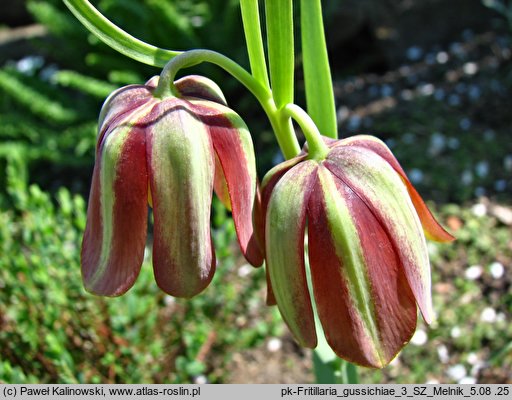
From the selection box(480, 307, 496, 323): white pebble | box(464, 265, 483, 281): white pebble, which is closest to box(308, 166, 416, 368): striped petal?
box(480, 307, 496, 323): white pebble

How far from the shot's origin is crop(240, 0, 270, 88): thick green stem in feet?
2.20

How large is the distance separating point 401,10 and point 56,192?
1.64 metres

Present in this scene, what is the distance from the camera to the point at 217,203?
158 cm

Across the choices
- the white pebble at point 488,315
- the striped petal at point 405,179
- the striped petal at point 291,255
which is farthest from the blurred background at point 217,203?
the striped petal at point 291,255

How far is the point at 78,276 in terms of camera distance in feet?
4.22

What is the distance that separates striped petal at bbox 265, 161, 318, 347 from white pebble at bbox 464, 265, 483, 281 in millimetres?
1189

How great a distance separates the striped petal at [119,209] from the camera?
58 cm

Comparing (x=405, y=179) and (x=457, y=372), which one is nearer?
(x=405, y=179)

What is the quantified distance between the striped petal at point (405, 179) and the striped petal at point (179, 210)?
144mm

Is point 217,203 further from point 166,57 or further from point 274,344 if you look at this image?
point 166,57

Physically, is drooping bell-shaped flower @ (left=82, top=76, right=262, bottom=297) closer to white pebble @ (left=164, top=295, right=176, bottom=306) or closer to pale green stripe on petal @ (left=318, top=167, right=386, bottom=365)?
pale green stripe on petal @ (left=318, top=167, right=386, bottom=365)

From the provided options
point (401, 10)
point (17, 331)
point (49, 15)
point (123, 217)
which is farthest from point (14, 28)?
point (123, 217)

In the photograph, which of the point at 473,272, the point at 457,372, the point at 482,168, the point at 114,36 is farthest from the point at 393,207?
the point at 482,168

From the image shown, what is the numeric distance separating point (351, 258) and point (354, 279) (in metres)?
0.02
